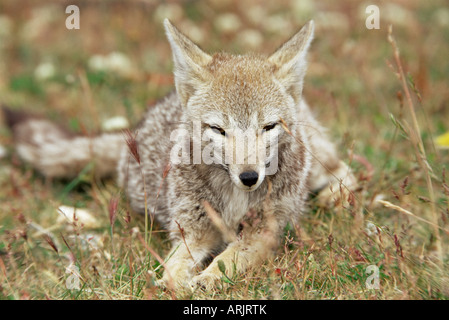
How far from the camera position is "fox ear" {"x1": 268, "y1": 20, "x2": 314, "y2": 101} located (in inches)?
134

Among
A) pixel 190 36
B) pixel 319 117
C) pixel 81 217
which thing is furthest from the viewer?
pixel 319 117

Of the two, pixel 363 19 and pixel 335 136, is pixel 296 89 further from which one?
pixel 363 19

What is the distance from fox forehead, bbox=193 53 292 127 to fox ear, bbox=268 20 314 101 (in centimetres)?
7

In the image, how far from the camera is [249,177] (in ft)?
9.58

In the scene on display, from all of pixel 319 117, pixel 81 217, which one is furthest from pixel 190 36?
pixel 81 217

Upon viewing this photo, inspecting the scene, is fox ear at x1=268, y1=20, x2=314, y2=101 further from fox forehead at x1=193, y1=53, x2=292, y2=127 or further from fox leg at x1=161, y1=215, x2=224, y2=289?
fox leg at x1=161, y1=215, x2=224, y2=289

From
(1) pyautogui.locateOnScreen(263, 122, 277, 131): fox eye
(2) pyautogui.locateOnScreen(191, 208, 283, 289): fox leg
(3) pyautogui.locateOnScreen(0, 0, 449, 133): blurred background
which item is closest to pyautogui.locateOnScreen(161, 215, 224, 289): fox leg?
(2) pyautogui.locateOnScreen(191, 208, 283, 289): fox leg

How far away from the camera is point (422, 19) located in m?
8.35

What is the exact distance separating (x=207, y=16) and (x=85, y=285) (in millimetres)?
6124

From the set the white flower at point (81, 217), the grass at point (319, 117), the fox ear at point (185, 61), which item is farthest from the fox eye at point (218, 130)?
the white flower at point (81, 217)

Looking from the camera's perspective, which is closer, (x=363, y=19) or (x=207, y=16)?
(x=363, y=19)

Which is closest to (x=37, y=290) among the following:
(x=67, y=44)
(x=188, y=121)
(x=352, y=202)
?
(x=188, y=121)

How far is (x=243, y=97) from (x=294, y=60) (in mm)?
509

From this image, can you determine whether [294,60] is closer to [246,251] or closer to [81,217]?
[246,251]
